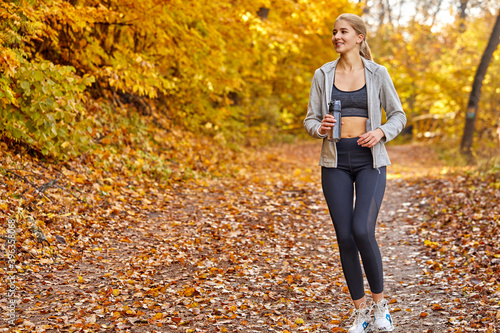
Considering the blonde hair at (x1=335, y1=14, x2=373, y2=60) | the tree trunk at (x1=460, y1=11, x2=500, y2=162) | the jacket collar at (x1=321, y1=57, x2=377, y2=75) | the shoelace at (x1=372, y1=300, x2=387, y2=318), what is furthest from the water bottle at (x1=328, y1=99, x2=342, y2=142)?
the tree trunk at (x1=460, y1=11, x2=500, y2=162)

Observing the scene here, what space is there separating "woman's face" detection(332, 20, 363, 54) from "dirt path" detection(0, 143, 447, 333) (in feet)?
7.12

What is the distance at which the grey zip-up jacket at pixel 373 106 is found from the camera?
3520 millimetres

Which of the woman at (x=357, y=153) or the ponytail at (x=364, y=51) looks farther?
the ponytail at (x=364, y=51)

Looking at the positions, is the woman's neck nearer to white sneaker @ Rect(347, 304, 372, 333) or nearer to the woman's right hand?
the woman's right hand

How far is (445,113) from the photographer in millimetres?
21875

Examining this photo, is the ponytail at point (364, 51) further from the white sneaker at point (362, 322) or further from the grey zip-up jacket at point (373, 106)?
the white sneaker at point (362, 322)

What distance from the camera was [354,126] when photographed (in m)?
3.54

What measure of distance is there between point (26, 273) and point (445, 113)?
813 inches

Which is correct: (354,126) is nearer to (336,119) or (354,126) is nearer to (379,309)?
(336,119)

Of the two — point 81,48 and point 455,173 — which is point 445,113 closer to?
point 455,173

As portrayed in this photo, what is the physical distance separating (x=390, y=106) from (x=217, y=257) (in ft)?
9.44

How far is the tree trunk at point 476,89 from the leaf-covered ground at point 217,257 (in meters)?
6.81

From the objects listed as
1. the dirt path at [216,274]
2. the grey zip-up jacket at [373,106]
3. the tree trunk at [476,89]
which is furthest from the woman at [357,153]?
the tree trunk at [476,89]

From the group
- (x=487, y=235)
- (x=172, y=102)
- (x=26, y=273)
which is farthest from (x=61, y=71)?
(x=172, y=102)
